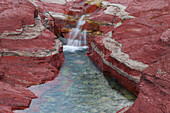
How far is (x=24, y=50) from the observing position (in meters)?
4.23

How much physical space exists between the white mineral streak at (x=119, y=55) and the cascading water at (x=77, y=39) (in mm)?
2178

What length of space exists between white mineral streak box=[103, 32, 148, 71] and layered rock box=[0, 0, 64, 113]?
1.54m

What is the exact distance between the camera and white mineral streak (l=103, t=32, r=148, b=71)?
3.67 meters

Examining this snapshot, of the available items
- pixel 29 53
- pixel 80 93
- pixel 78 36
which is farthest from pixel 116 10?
pixel 80 93

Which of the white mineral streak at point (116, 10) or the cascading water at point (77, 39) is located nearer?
the white mineral streak at point (116, 10)

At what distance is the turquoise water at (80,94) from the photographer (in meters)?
3.19

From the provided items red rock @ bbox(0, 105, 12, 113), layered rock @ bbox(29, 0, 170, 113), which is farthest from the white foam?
red rock @ bbox(0, 105, 12, 113)

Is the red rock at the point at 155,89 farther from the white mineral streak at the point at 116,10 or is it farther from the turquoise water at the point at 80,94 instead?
the white mineral streak at the point at 116,10

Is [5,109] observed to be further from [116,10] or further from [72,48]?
[116,10]

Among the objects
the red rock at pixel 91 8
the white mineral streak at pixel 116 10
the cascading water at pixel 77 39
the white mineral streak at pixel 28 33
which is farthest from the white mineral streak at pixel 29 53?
the red rock at pixel 91 8

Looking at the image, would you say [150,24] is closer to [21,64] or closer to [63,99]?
[63,99]

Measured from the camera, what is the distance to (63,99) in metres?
3.47

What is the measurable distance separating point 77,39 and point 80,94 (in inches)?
169

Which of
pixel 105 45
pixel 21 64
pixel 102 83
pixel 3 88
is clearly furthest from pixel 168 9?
pixel 3 88
